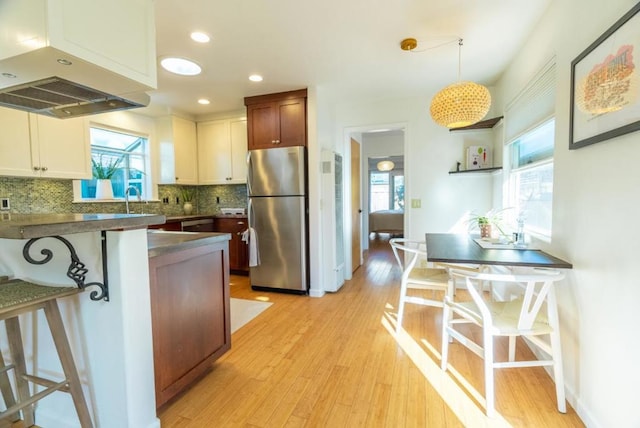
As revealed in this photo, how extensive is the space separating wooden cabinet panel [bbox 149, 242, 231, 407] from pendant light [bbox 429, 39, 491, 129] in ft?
6.20

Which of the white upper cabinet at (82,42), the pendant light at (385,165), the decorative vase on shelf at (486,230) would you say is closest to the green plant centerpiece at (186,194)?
the white upper cabinet at (82,42)

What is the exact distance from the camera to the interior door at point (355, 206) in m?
4.50

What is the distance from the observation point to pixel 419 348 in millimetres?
2285

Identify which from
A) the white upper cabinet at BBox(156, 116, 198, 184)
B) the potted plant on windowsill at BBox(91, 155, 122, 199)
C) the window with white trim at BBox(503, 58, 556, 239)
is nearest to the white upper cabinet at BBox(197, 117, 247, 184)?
the white upper cabinet at BBox(156, 116, 198, 184)

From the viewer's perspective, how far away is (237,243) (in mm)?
4379

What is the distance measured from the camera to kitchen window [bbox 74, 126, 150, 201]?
12.1 ft

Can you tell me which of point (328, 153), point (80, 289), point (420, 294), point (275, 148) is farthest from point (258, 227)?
point (80, 289)

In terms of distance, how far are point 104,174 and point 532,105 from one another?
468cm

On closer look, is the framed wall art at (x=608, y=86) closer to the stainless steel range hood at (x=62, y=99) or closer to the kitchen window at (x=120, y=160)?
the stainless steel range hood at (x=62, y=99)

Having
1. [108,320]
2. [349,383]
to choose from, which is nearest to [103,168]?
[108,320]

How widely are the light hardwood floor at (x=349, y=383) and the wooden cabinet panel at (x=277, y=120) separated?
207 centimetres

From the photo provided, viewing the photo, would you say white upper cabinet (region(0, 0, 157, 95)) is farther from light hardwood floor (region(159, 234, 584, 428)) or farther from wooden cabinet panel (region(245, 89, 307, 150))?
wooden cabinet panel (region(245, 89, 307, 150))

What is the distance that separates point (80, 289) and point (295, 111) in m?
2.82

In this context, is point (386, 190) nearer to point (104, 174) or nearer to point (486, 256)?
point (104, 174)
